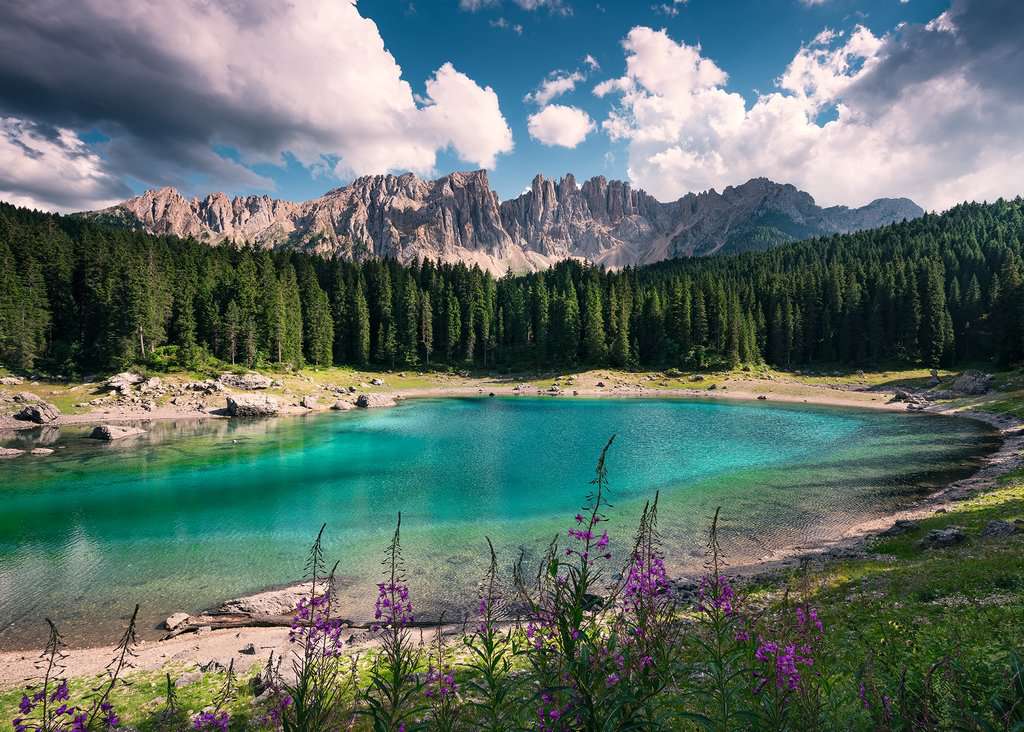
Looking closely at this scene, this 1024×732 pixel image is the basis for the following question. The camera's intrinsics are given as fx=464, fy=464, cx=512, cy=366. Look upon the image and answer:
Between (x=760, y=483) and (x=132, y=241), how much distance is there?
4660 inches

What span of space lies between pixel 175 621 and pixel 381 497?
1512 cm

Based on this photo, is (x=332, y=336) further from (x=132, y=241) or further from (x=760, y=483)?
(x=760, y=483)

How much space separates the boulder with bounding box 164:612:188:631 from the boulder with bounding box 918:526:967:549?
90.6 ft

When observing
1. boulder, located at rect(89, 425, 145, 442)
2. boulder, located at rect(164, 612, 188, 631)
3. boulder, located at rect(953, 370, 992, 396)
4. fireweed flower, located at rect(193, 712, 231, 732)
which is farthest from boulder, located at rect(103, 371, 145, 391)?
boulder, located at rect(953, 370, 992, 396)

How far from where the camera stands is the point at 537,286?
129000 mm

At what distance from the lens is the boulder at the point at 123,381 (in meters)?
65.2

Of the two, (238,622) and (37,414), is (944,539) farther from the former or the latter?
(37,414)

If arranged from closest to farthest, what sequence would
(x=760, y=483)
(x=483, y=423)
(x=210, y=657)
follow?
(x=210, y=657), (x=760, y=483), (x=483, y=423)

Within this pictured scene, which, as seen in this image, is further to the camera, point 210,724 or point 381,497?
point 381,497

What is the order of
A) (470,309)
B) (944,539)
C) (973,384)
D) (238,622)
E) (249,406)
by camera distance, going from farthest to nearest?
(470,309), (973,384), (249,406), (944,539), (238,622)

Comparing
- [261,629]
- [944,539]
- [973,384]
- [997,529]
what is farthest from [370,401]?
[973,384]

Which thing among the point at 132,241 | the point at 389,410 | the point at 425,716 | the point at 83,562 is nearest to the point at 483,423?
the point at 389,410

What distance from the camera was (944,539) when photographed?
17.8 m

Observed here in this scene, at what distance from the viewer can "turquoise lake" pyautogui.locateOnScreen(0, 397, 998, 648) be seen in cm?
1930
